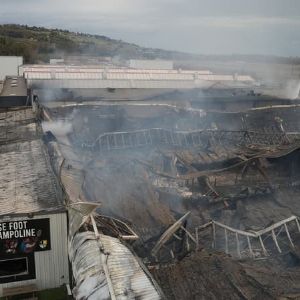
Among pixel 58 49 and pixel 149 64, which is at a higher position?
pixel 58 49

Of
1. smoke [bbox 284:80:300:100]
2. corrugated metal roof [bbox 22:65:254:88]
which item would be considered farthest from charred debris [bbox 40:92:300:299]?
smoke [bbox 284:80:300:100]

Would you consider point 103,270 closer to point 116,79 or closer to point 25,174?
point 25,174

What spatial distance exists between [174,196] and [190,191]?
95cm

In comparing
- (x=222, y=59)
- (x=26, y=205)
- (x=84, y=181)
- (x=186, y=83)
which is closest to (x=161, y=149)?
(x=84, y=181)

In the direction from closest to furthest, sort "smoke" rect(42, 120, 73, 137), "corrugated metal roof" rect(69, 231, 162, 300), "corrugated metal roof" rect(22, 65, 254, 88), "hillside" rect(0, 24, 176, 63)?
"corrugated metal roof" rect(69, 231, 162, 300) → "smoke" rect(42, 120, 73, 137) → "corrugated metal roof" rect(22, 65, 254, 88) → "hillside" rect(0, 24, 176, 63)

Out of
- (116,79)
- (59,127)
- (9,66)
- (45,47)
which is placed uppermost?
(45,47)

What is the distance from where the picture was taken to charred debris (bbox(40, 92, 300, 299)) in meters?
9.06

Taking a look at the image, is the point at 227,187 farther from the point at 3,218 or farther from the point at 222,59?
the point at 222,59

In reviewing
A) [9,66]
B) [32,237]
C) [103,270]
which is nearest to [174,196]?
[32,237]

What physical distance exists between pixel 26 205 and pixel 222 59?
7899cm

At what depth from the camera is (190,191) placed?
1521 cm

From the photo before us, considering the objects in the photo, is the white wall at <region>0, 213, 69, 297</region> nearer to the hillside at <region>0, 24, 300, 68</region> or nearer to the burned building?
the burned building

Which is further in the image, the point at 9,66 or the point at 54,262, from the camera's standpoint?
the point at 9,66

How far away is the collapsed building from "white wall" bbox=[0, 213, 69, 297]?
41cm
